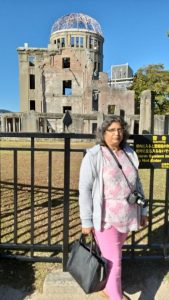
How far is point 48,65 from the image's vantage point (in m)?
44.6

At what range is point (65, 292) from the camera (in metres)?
3.34

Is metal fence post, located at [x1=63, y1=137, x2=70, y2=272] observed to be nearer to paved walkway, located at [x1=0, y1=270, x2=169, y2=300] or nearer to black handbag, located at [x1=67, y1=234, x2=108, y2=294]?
paved walkway, located at [x1=0, y1=270, x2=169, y2=300]

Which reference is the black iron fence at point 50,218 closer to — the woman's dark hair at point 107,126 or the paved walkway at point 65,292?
the paved walkway at point 65,292

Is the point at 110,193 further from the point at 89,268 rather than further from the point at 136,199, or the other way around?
the point at 89,268

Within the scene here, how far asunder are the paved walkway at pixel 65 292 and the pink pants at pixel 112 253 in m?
0.48

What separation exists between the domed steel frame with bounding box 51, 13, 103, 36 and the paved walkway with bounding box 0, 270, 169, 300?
179ft

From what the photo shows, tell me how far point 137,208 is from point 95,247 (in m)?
0.56

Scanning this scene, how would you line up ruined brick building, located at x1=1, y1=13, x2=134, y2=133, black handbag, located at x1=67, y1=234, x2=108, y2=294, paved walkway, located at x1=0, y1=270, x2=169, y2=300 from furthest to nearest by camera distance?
ruined brick building, located at x1=1, y1=13, x2=134, y2=133 < paved walkway, located at x1=0, y1=270, x2=169, y2=300 < black handbag, located at x1=67, y1=234, x2=108, y2=294

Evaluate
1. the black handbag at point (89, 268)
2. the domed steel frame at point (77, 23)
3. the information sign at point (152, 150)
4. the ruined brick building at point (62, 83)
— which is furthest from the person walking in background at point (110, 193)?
the domed steel frame at point (77, 23)

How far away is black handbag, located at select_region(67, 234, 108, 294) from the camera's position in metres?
2.74

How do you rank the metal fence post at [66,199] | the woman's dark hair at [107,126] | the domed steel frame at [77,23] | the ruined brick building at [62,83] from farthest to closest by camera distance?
the domed steel frame at [77,23] < the ruined brick building at [62,83] < the metal fence post at [66,199] < the woman's dark hair at [107,126]

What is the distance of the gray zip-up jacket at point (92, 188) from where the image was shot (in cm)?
274

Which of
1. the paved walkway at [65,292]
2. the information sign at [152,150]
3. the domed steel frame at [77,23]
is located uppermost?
the domed steel frame at [77,23]

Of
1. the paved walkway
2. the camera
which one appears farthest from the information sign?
the paved walkway
